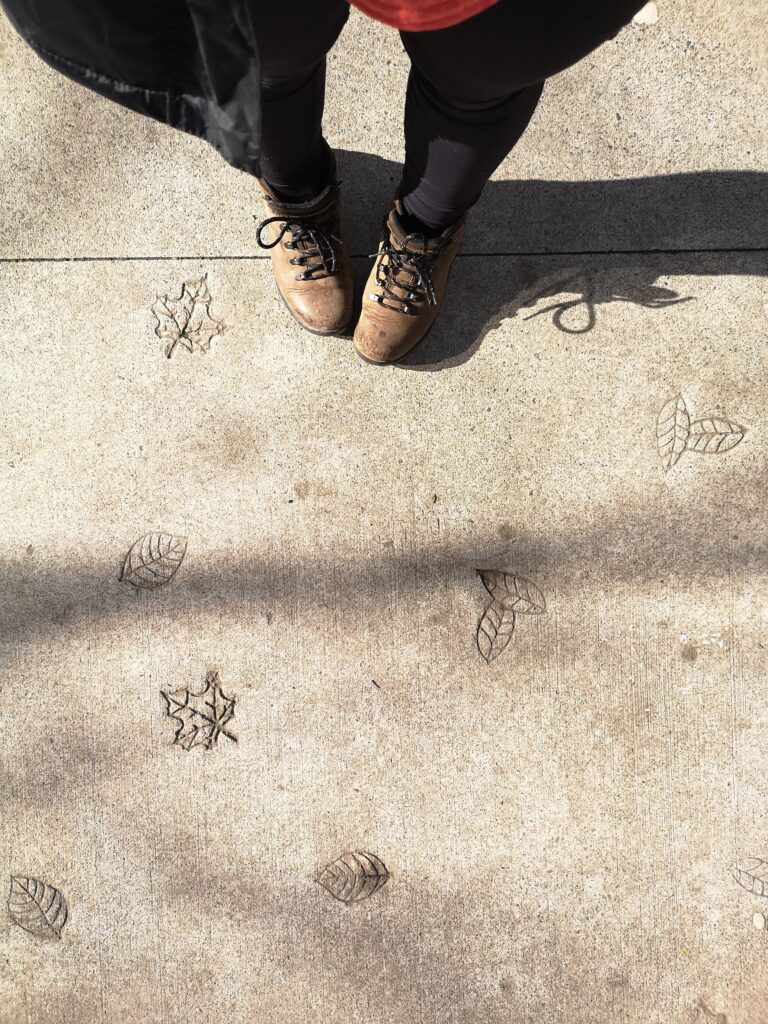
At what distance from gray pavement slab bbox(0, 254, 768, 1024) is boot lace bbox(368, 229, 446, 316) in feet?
0.53

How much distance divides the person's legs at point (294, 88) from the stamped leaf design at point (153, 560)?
86 cm

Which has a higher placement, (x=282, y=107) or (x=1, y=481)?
(x=282, y=107)

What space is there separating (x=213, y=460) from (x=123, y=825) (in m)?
0.92

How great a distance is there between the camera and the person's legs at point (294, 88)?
1.02m

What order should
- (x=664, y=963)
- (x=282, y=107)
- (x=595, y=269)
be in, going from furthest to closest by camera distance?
(x=595, y=269) → (x=664, y=963) → (x=282, y=107)

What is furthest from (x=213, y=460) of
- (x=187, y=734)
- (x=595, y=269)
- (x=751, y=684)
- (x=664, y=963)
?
(x=664, y=963)

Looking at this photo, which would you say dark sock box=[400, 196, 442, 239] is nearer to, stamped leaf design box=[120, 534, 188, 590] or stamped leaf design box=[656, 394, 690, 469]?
stamped leaf design box=[656, 394, 690, 469]

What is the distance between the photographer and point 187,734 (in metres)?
1.76

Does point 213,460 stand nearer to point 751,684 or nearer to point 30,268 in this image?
point 30,268

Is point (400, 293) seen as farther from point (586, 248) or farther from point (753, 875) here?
point (753, 875)

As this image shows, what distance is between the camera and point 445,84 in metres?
1.12

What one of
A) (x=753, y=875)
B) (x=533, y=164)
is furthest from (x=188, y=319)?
(x=753, y=875)

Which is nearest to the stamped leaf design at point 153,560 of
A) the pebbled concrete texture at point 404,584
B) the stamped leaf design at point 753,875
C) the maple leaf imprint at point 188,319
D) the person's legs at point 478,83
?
the pebbled concrete texture at point 404,584

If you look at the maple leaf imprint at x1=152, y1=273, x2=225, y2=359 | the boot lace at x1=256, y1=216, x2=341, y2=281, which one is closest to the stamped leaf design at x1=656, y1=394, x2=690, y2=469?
the boot lace at x1=256, y1=216, x2=341, y2=281
